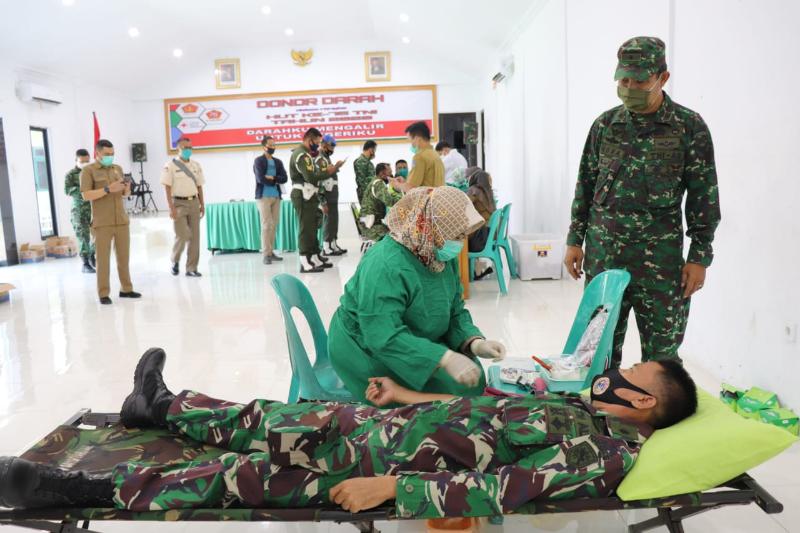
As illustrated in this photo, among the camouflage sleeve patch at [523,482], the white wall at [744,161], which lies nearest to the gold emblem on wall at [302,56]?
the white wall at [744,161]

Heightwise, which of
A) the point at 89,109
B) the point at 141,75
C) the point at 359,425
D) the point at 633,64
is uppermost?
the point at 141,75

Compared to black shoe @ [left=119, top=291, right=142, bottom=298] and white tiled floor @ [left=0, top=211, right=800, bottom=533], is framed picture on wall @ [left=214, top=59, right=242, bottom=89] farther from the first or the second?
black shoe @ [left=119, top=291, right=142, bottom=298]

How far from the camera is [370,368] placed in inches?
79.1

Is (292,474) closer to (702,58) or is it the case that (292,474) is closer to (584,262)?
(584,262)

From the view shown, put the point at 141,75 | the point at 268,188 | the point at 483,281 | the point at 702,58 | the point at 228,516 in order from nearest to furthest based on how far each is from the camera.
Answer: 1. the point at 228,516
2. the point at 702,58
3. the point at 483,281
4. the point at 268,188
5. the point at 141,75

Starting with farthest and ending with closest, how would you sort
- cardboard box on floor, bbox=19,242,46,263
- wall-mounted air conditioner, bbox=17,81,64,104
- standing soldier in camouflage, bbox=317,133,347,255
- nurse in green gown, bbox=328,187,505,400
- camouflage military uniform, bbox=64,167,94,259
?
wall-mounted air conditioner, bbox=17,81,64,104, cardboard box on floor, bbox=19,242,46,263, standing soldier in camouflage, bbox=317,133,347,255, camouflage military uniform, bbox=64,167,94,259, nurse in green gown, bbox=328,187,505,400

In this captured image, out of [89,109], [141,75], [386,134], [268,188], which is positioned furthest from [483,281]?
[141,75]

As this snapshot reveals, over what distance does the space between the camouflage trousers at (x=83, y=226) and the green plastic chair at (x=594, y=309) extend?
265 inches

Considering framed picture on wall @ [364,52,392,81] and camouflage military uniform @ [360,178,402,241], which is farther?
framed picture on wall @ [364,52,392,81]

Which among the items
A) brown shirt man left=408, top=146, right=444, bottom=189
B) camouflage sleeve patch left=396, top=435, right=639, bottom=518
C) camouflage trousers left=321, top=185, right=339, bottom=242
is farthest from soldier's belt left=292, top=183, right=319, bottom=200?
camouflage sleeve patch left=396, top=435, right=639, bottom=518

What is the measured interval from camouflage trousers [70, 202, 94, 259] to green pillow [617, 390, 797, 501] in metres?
7.37

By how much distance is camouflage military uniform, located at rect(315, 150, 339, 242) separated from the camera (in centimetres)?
745

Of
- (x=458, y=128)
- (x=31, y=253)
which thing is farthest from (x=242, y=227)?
(x=458, y=128)

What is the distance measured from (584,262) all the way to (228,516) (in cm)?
169
